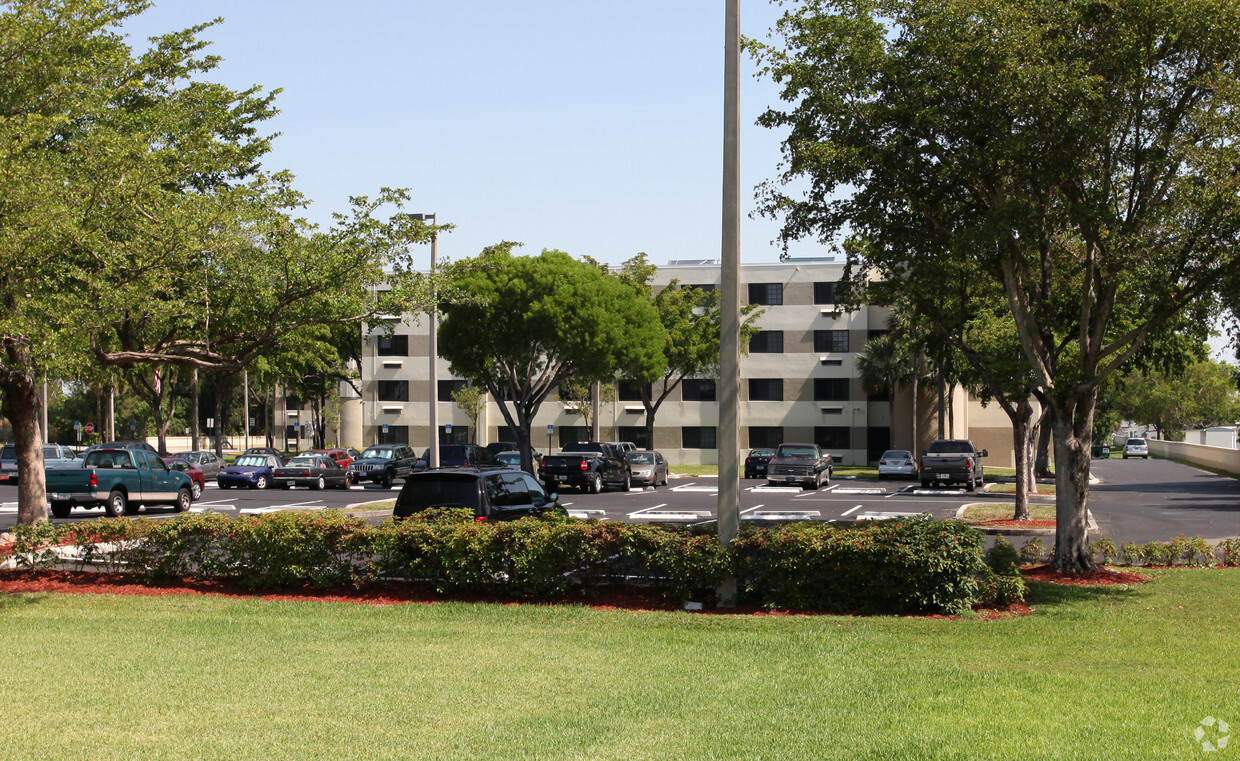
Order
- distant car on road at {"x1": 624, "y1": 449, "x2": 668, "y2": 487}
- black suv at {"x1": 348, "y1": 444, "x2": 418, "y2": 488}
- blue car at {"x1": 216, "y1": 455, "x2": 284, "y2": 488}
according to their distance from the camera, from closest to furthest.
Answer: blue car at {"x1": 216, "y1": 455, "x2": 284, "y2": 488}
distant car on road at {"x1": 624, "y1": 449, "x2": 668, "y2": 487}
black suv at {"x1": 348, "y1": 444, "x2": 418, "y2": 488}

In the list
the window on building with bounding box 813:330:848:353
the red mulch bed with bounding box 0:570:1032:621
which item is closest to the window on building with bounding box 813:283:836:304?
the window on building with bounding box 813:330:848:353

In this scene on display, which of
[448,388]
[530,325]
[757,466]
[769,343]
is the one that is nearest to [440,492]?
[530,325]

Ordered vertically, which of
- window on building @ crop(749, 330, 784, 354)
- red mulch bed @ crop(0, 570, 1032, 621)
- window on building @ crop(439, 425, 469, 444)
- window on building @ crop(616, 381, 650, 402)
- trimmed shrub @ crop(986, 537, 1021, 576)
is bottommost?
red mulch bed @ crop(0, 570, 1032, 621)

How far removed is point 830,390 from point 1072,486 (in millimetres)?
46816

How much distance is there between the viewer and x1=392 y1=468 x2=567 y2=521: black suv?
47.9 ft

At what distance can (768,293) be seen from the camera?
63.1 m

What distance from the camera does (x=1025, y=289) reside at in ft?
57.9

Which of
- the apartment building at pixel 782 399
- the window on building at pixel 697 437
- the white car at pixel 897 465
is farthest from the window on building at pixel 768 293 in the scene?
the white car at pixel 897 465

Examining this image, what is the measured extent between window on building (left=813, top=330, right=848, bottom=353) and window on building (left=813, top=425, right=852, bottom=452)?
4502 mm

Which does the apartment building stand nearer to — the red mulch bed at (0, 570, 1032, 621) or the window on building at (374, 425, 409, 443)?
the window on building at (374, 425, 409, 443)

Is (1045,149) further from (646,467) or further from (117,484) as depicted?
(646,467)

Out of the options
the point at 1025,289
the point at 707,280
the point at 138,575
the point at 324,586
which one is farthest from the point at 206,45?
the point at 707,280

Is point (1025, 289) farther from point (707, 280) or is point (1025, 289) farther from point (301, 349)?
point (707, 280)

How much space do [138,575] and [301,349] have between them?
8.12 meters
